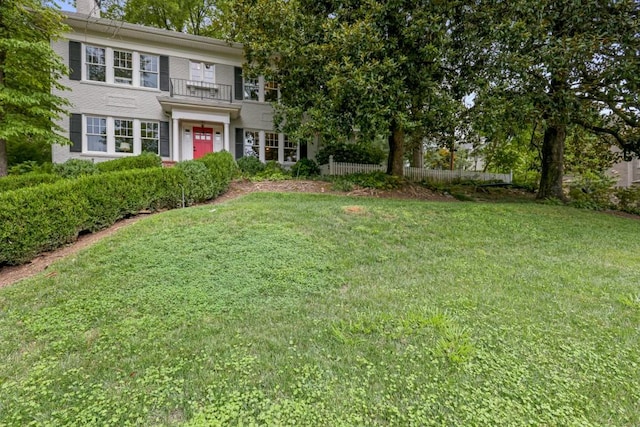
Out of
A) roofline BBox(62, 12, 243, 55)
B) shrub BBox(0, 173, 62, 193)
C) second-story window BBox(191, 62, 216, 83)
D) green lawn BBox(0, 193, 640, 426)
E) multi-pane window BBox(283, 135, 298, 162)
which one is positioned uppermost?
roofline BBox(62, 12, 243, 55)

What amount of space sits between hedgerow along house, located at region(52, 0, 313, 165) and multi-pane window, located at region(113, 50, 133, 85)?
0.11 ft

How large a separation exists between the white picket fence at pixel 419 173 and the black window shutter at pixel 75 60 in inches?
376

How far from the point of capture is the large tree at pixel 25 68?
8320 mm

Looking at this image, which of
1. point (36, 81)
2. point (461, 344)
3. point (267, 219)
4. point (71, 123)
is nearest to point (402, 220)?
point (267, 219)

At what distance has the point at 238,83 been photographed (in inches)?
564

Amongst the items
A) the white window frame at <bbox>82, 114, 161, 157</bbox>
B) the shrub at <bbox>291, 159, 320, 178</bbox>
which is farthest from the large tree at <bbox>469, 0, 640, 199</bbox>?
the white window frame at <bbox>82, 114, 161, 157</bbox>

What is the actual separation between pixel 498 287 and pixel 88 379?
12.9ft

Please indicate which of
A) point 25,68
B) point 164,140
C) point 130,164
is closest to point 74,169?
point 130,164

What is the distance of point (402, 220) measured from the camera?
6.38 m

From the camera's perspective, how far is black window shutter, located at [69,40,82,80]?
1201cm

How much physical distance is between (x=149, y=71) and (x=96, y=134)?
3.17m

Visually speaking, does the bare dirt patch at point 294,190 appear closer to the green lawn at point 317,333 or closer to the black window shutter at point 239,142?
the green lawn at point 317,333

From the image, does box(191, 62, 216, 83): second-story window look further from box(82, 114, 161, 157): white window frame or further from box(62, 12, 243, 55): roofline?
box(82, 114, 161, 157): white window frame

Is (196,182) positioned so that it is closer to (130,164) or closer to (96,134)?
(130,164)
